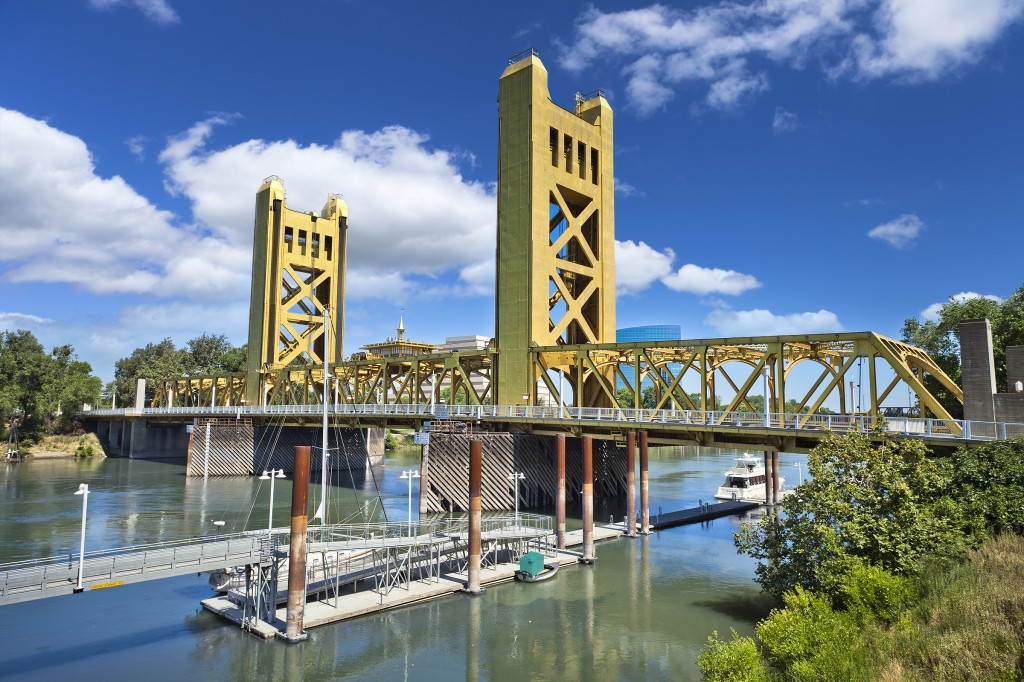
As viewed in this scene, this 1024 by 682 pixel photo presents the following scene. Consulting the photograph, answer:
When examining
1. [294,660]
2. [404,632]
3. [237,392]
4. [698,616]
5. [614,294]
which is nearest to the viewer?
[294,660]

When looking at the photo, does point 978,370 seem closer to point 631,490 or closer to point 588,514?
point 588,514

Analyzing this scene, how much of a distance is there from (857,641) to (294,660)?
650 inches

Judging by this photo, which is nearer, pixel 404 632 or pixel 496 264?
pixel 404 632

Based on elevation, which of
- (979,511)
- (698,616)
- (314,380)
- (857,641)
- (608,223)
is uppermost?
(608,223)

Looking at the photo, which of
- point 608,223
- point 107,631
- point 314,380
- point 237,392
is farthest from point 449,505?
point 237,392

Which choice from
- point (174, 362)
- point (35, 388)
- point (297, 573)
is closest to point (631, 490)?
point (297, 573)

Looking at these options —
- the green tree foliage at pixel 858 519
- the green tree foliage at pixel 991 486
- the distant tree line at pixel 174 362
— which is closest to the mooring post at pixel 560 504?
the green tree foliage at pixel 858 519

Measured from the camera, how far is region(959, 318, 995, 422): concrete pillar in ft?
93.8

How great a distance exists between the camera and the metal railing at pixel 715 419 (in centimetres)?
2850

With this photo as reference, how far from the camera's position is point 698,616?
2727 centimetres

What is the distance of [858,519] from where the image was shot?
2325 cm

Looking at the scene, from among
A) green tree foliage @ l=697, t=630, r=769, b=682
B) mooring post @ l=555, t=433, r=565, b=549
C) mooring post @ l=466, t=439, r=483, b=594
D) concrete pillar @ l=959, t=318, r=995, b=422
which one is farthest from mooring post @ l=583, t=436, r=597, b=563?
green tree foliage @ l=697, t=630, r=769, b=682

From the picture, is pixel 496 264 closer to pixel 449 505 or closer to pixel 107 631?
pixel 449 505

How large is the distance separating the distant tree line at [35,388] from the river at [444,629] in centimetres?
6417
